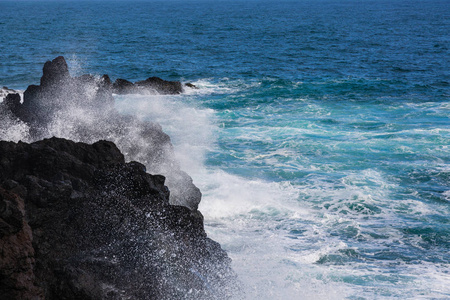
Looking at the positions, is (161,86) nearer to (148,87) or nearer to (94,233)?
(148,87)

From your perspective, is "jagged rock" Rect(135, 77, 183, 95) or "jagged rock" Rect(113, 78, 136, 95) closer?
"jagged rock" Rect(113, 78, 136, 95)

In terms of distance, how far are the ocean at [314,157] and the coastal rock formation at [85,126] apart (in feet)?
3.31

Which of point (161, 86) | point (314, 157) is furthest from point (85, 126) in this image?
Result: point (161, 86)

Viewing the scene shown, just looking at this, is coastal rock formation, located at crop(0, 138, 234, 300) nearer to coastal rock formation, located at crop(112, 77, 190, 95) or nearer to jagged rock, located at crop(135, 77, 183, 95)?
coastal rock formation, located at crop(112, 77, 190, 95)

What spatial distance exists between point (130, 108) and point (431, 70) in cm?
2500

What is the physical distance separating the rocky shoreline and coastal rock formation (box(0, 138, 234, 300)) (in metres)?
0.01

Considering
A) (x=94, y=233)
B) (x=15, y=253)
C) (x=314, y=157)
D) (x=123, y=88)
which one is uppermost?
(x=15, y=253)

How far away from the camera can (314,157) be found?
757 inches

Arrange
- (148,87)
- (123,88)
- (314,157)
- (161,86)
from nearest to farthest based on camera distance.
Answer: (314,157), (123,88), (148,87), (161,86)

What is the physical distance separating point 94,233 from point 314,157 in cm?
1257

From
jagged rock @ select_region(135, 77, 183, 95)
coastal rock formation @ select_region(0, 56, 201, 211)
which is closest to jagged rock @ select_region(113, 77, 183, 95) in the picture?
jagged rock @ select_region(135, 77, 183, 95)

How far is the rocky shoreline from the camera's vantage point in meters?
6.70

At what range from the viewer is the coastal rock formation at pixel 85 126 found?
12836 mm

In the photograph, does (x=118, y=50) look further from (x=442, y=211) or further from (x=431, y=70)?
(x=442, y=211)
